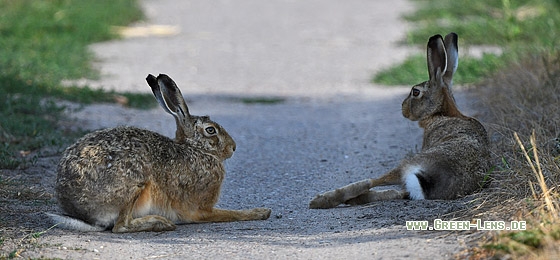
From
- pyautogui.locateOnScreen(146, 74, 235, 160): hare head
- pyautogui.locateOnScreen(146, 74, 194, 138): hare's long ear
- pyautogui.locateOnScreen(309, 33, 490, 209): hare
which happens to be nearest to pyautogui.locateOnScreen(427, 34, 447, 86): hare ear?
pyautogui.locateOnScreen(309, 33, 490, 209): hare

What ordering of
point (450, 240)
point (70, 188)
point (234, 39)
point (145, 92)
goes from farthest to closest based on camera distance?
point (234, 39), point (145, 92), point (70, 188), point (450, 240)

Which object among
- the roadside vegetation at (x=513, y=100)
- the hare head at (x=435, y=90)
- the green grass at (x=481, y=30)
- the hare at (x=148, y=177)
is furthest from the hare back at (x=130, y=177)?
the green grass at (x=481, y=30)

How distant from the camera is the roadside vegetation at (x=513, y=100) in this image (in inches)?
185

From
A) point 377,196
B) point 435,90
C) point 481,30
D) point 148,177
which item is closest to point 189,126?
point 148,177

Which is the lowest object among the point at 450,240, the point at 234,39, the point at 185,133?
the point at 450,240

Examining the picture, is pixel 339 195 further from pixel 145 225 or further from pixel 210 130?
pixel 145 225

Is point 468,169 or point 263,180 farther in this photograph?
point 263,180

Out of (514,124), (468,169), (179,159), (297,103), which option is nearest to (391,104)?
(297,103)

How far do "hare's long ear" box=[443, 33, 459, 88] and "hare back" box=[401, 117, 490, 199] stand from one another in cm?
80

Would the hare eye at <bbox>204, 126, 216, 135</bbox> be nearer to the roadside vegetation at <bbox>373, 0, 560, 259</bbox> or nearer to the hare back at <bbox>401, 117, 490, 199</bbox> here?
the hare back at <bbox>401, 117, 490, 199</bbox>

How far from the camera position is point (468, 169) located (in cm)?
634

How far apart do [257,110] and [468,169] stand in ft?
15.4

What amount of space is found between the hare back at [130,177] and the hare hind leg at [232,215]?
8 cm

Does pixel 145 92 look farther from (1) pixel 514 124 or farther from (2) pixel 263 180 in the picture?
(1) pixel 514 124
